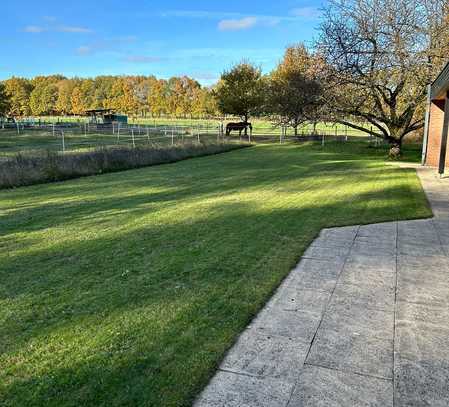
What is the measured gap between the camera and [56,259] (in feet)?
15.3

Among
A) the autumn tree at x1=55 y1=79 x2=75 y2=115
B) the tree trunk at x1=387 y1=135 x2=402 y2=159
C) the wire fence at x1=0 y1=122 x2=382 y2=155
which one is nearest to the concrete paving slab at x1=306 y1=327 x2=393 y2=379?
the wire fence at x1=0 y1=122 x2=382 y2=155

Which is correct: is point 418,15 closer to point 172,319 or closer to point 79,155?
point 79,155

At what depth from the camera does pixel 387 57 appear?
16172 millimetres

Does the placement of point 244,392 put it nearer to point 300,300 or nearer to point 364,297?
point 300,300

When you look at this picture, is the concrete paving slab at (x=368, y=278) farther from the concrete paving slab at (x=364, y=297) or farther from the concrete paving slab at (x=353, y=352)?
the concrete paving slab at (x=353, y=352)

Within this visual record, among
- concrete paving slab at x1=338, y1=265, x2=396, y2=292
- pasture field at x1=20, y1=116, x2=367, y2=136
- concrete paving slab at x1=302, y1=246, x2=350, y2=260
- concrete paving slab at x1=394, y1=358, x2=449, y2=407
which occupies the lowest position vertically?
concrete paving slab at x1=394, y1=358, x2=449, y2=407

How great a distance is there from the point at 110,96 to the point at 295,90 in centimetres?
7081

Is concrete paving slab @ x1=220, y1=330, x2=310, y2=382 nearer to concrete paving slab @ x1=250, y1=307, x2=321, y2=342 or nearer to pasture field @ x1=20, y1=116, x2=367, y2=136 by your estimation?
concrete paving slab @ x1=250, y1=307, x2=321, y2=342

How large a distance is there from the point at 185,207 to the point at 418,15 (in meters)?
14.1

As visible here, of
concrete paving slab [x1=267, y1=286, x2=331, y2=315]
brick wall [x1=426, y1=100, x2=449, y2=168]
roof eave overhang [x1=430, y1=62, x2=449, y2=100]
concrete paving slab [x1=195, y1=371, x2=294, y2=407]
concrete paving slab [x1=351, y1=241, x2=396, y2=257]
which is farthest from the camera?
brick wall [x1=426, y1=100, x2=449, y2=168]

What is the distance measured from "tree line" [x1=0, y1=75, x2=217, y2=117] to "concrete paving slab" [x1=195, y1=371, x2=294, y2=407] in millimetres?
69128

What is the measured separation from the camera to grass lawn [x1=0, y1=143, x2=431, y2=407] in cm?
249

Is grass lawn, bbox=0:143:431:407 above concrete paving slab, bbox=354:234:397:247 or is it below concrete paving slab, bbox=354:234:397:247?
above

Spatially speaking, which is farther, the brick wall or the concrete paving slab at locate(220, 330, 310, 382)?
the brick wall
